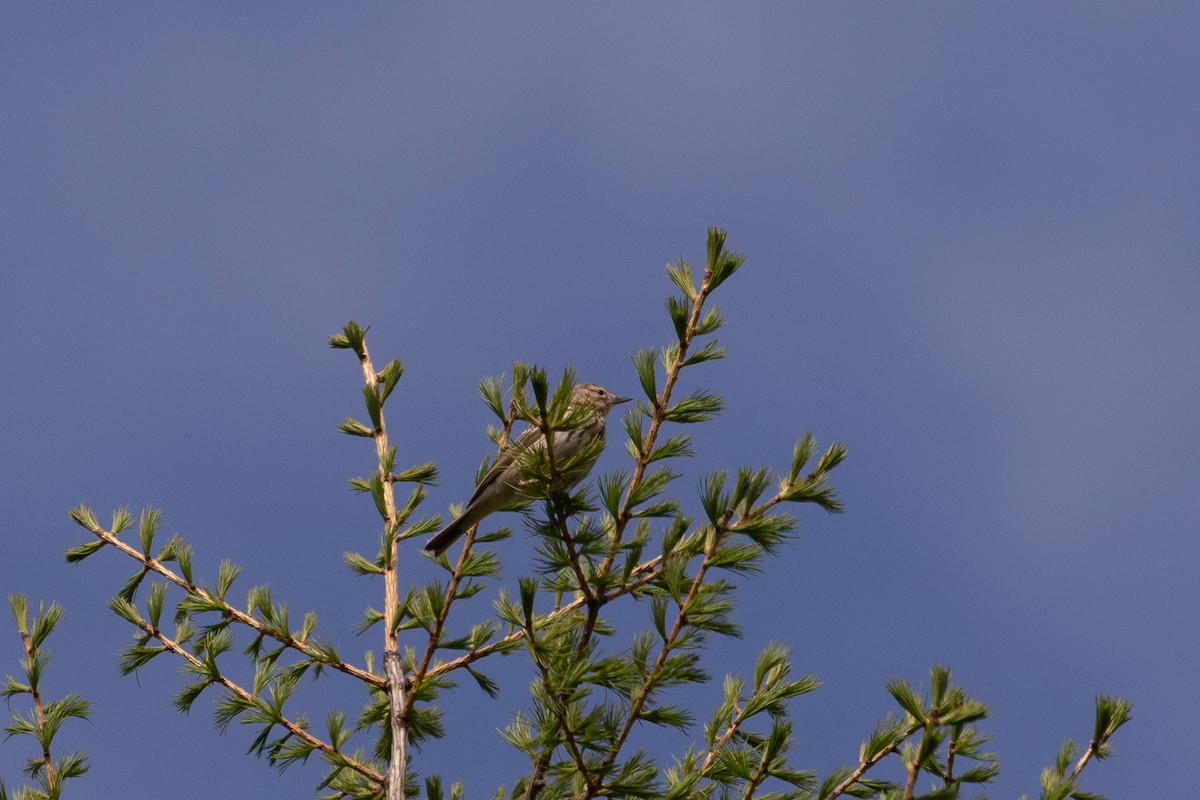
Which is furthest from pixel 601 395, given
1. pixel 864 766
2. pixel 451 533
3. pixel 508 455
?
pixel 864 766

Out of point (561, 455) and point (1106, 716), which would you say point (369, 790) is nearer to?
point (561, 455)

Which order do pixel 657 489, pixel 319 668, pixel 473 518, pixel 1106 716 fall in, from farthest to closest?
pixel 473 518, pixel 319 668, pixel 657 489, pixel 1106 716

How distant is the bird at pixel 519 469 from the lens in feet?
17.4

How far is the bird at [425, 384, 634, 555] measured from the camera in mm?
5289

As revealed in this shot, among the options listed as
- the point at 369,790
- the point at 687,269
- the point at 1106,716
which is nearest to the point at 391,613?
the point at 369,790

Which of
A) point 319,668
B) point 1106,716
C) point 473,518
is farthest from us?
point 473,518

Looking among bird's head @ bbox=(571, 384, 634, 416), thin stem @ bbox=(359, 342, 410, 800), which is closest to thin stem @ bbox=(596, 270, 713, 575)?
thin stem @ bbox=(359, 342, 410, 800)

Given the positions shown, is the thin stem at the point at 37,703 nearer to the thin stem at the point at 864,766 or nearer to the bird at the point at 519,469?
the bird at the point at 519,469

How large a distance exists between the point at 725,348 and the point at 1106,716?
2.19 m

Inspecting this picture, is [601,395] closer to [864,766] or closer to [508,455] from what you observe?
[508,455]

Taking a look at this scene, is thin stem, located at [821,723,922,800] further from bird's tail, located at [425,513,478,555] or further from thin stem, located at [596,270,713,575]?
bird's tail, located at [425,513,478,555]

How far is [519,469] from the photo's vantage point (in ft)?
17.5

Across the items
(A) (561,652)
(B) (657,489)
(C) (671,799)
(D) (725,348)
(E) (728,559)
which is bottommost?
(C) (671,799)

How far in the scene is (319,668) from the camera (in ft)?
19.1
